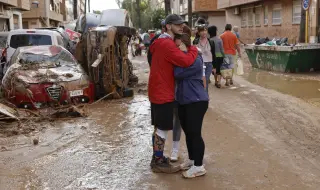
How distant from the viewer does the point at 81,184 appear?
464 centimetres

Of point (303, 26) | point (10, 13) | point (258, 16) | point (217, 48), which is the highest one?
point (10, 13)

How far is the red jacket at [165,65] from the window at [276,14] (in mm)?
21262

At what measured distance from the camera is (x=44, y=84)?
8758mm

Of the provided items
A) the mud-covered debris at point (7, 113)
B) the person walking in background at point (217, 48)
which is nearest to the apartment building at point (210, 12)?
the person walking in background at point (217, 48)

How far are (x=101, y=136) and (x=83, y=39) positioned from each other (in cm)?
474

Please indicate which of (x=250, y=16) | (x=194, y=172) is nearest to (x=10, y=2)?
(x=250, y=16)

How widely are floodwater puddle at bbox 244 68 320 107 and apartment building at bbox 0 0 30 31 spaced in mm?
18411

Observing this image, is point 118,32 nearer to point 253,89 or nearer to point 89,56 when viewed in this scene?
point 89,56

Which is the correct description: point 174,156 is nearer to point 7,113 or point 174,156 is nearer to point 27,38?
point 7,113

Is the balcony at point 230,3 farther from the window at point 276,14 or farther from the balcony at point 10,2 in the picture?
the balcony at point 10,2

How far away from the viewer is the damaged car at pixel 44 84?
8.71m

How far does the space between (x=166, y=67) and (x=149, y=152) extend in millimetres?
1615

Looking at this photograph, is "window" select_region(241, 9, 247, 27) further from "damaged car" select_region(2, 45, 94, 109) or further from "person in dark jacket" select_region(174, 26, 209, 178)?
"person in dark jacket" select_region(174, 26, 209, 178)

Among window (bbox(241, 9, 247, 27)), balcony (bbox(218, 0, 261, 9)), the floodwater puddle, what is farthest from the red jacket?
window (bbox(241, 9, 247, 27))
